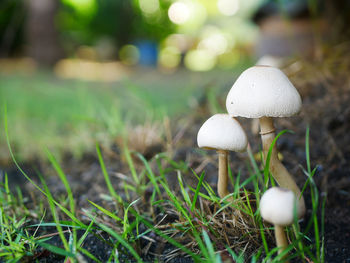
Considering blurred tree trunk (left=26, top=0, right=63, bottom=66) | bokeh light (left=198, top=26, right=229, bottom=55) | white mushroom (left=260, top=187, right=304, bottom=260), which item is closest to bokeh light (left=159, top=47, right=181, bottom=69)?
bokeh light (left=198, top=26, right=229, bottom=55)

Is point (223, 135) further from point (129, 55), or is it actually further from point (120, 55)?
point (129, 55)

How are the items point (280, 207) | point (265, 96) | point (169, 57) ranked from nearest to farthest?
1. point (280, 207)
2. point (265, 96)
3. point (169, 57)

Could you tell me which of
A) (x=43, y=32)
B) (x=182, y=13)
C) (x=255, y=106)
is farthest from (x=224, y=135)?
(x=182, y=13)

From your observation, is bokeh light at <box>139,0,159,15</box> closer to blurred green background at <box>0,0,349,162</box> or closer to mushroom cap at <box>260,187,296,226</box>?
blurred green background at <box>0,0,349,162</box>

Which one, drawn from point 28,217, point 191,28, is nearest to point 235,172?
point 28,217

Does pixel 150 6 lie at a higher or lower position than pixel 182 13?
lower

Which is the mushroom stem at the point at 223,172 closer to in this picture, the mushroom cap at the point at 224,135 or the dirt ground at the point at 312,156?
the mushroom cap at the point at 224,135
